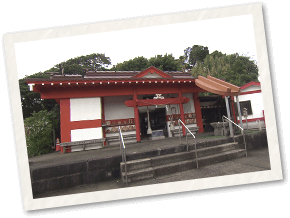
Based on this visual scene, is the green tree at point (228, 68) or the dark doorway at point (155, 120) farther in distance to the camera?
the green tree at point (228, 68)

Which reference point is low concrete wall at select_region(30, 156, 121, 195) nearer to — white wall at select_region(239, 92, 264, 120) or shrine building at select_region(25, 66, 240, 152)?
shrine building at select_region(25, 66, 240, 152)

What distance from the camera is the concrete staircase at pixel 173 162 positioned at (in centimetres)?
361

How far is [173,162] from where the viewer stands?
4102mm

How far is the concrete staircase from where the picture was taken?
3605mm

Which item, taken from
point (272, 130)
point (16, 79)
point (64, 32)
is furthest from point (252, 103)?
point (16, 79)

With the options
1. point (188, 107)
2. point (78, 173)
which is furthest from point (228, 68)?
point (78, 173)

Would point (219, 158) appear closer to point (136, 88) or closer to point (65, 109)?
point (136, 88)

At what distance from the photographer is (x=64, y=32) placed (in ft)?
9.52

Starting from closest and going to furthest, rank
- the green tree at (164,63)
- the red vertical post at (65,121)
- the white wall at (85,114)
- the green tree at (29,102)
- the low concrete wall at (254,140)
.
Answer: the low concrete wall at (254,140) < the red vertical post at (65,121) < the white wall at (85,114) < the green tree at (29,102) < the green tree at (164,63)

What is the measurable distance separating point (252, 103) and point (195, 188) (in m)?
8.11

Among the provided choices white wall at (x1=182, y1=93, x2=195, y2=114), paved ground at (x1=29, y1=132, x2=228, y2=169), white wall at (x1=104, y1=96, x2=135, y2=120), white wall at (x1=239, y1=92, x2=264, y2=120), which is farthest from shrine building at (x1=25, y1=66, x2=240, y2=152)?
white wall at (x1=239, y1=92, x2=264, y2=120)

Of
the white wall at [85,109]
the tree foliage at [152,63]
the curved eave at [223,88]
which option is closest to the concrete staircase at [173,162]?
the curved eave at [223,88]

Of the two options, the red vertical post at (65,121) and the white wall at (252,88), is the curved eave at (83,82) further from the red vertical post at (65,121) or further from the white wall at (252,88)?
the white wall at (252,88)

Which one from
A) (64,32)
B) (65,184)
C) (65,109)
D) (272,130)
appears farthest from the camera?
(65,109)
